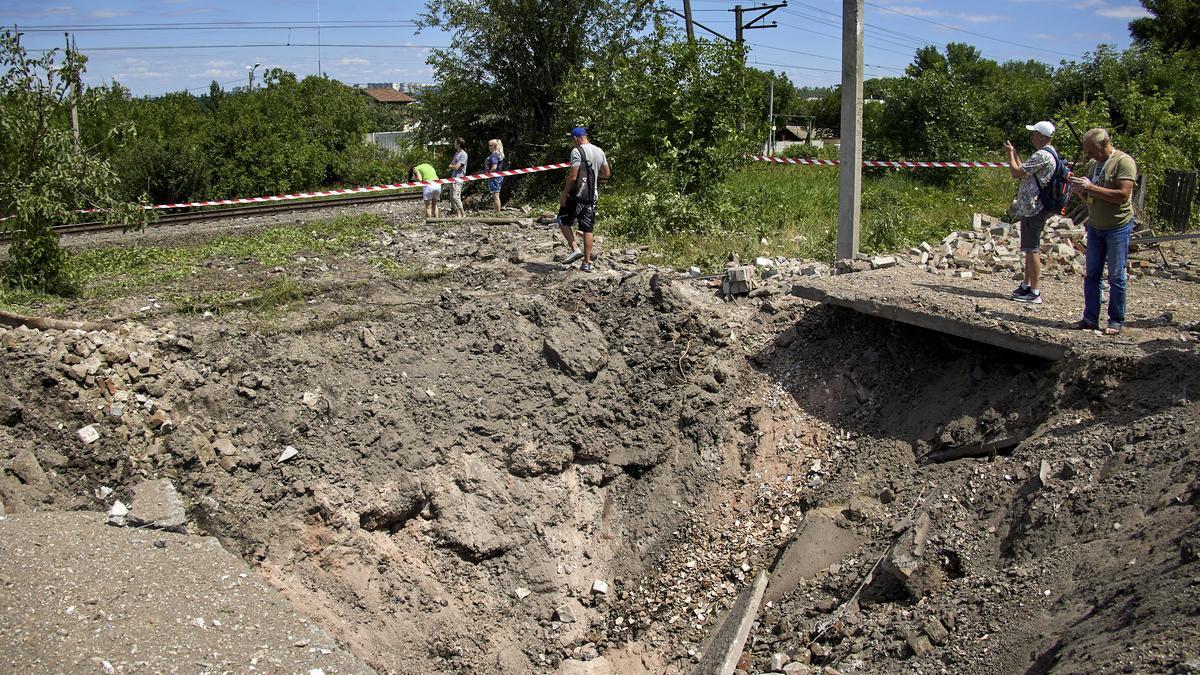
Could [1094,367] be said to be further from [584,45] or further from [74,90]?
[584,45]

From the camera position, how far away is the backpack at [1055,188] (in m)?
7.13

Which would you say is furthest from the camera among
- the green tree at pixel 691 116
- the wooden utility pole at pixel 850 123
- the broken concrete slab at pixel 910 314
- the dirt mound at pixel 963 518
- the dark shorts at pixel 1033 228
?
the green tree at pixel 691 116

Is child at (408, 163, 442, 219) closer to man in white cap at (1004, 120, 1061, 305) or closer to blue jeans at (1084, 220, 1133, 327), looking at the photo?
man in white cap at (1004, 120, 1061, 305)

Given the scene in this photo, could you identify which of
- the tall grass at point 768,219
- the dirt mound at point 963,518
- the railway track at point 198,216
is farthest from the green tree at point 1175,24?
the dirt mound at point 963,518

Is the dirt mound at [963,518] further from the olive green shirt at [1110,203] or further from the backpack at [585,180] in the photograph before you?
the backpack at [585,180]

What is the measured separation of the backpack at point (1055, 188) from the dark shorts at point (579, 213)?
176 inches

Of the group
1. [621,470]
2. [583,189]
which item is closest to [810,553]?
[621,470]

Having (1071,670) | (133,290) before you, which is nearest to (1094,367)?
(1071,670)

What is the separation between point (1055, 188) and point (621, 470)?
4.28 meters

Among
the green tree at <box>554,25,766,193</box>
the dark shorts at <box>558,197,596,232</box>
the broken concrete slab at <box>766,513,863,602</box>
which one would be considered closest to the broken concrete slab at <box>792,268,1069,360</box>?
the broken concrete slab at <box>766,513,863,602</box>

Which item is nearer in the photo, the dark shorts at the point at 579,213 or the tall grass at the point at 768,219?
the dark shorts at the point at 579,213

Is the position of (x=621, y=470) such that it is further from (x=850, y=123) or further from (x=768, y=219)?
(x=768, y=219)

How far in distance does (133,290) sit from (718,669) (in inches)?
283

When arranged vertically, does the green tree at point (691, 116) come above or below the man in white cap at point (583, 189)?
above
